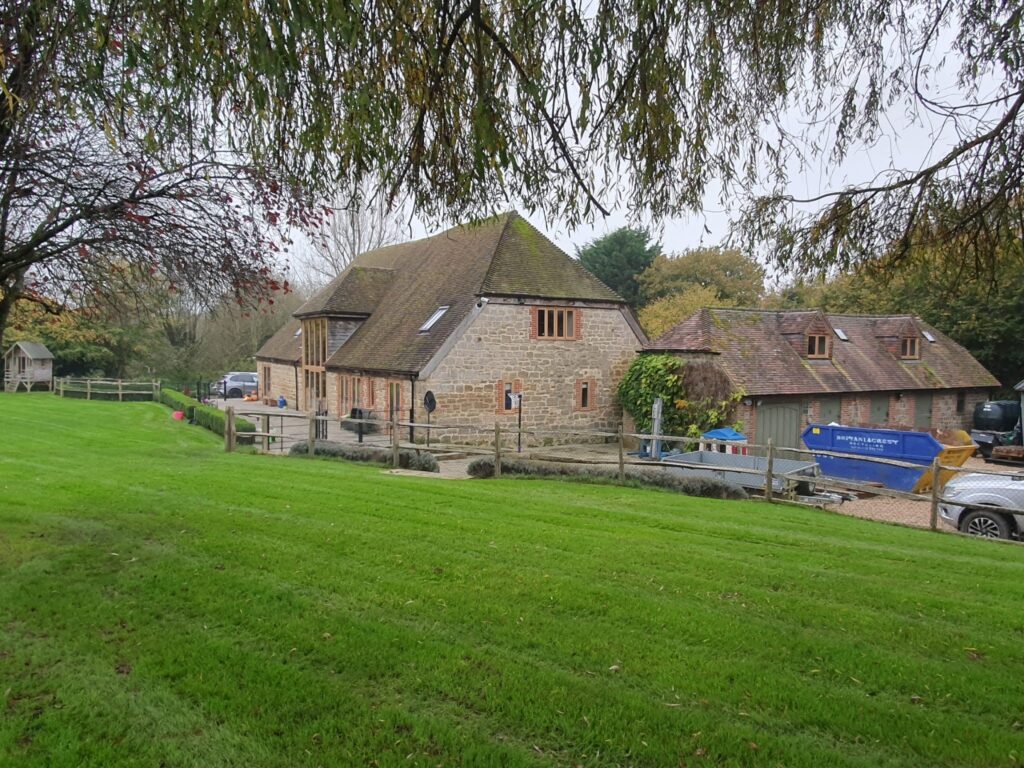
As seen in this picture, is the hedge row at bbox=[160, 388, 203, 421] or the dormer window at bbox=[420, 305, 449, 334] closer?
the dormer window at bbox=[420, 305, 449, 334]

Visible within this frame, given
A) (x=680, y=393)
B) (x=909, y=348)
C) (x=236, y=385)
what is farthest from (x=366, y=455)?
(x=236, y=385)

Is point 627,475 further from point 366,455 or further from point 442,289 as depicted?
point 442,289

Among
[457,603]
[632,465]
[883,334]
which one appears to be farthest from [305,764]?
[883,334]

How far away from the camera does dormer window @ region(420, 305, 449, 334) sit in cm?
2290

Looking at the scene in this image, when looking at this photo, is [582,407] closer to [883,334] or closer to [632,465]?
[632,465]

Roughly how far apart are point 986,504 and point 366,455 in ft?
39.2

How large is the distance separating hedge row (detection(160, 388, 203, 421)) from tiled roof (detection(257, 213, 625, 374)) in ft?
18.6

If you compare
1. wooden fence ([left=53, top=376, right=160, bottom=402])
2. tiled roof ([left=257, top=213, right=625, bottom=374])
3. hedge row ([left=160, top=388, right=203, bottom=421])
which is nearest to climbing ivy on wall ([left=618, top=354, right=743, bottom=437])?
tiled roof ([left=257, top=213, right=625, bottom=374])

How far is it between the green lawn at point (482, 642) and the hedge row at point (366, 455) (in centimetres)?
658

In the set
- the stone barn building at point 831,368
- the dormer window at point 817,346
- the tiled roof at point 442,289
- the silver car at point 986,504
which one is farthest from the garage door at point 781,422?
the silver car at point 986,504

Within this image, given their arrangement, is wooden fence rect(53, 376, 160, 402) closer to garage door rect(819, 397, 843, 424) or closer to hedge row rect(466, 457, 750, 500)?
hedge row rect(466, 457, 750, 500)

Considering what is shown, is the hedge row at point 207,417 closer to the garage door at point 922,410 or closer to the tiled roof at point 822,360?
the tiled roof at point 822,360

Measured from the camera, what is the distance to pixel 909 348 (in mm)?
27031

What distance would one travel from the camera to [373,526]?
8195 mm
